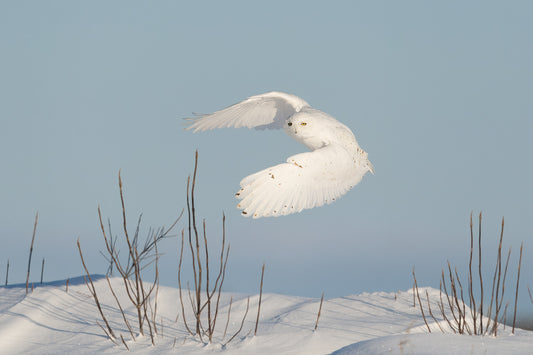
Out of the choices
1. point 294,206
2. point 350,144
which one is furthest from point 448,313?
point 294,206

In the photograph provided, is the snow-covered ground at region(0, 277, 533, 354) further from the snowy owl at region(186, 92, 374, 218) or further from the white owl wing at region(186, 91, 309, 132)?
the white owl wing at region(186, 91, 309, 132)

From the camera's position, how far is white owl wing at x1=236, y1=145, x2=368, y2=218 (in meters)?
3.75

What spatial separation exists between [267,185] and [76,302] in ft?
8.24

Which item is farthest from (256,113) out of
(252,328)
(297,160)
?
(252,328)

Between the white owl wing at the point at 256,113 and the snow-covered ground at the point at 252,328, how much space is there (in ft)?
5.06

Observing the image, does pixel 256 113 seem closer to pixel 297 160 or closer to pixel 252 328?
pixel 297 160

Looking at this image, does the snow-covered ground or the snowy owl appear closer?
the snow-covered ground

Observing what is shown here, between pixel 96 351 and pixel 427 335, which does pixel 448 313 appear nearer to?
pixel 427 335

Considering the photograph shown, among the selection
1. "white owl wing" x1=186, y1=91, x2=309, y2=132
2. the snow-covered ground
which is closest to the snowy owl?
"white owl wing" x1=186, y1=91, x2=309, y2=132

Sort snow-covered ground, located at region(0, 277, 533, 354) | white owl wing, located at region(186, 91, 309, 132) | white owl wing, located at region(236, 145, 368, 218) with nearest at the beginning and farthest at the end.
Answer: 1. snow-covered ground, located at region(0, 277, 533, 354)
2. white owl wing, located at region(236, 145, 368, 218)
3. white owl wing, located at region(186, 91, 309, 132)

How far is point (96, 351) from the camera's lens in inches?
164

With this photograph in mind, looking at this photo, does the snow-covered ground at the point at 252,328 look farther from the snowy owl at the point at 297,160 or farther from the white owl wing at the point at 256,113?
the white owl wing at the point at 256,113

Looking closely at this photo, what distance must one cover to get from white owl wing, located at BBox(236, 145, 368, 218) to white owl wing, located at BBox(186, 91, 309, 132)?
0.98m

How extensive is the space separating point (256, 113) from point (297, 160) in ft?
Answer: 5.65
